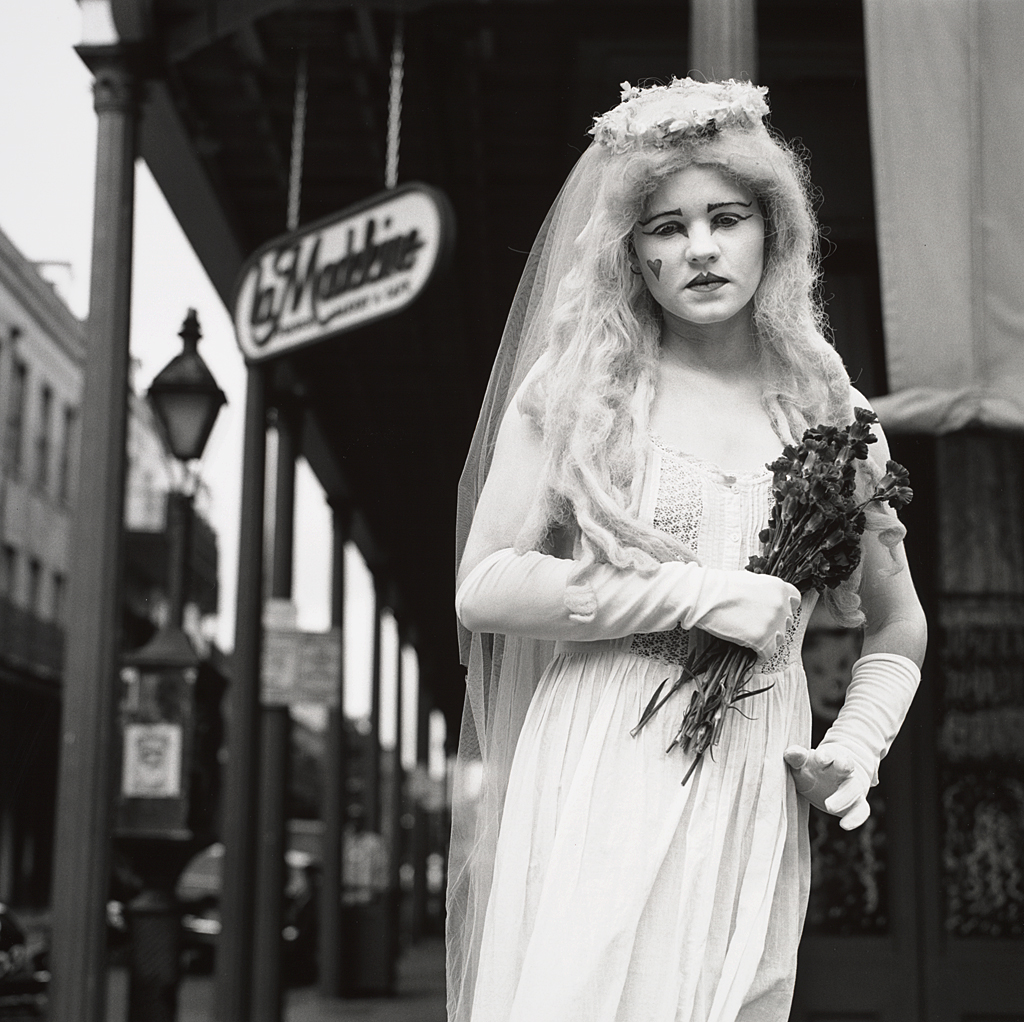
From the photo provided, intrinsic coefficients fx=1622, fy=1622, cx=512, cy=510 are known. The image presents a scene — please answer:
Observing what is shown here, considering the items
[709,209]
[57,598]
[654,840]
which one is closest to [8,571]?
[57,598]

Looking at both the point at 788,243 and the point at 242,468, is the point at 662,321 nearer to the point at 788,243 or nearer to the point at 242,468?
the point at 788,243

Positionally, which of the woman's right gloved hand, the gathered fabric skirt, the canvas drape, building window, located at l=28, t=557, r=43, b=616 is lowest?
the gathered fabric skirt

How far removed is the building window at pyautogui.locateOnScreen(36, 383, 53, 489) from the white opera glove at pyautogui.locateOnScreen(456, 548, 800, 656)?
27.9 metres

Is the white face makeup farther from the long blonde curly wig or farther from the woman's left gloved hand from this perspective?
the woman's left gloved hand

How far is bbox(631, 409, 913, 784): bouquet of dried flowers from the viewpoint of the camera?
89.3 inches

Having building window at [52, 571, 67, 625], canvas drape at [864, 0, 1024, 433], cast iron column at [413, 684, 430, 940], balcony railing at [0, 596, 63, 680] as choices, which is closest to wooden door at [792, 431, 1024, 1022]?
canvas drape at [864, 0, 1024, 433]

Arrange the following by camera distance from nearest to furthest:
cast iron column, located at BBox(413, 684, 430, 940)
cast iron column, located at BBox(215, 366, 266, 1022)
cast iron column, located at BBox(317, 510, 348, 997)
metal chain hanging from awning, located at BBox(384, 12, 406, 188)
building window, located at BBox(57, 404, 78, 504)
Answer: metal chain hanging from awning, located at BBox(384, 12, 406, 188), cast iron column, located at BBox(215, 366, 266, 1022), cast iron column, located at BBox(317, 510, 348, 997), building window, located at BBox(57, 404, 78, 504), cast iron column, located at BBox(413, 684, 430, 940)

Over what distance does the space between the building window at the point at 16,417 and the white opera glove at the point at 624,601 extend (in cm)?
2594

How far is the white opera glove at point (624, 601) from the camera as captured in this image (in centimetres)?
221

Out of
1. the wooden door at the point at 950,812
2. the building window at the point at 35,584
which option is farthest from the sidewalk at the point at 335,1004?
the building window at the point at 35,584

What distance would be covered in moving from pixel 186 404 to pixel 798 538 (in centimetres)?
564

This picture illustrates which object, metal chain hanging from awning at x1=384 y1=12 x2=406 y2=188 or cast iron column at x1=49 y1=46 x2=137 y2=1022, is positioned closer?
cast iron column at x1=49 y1=46 x2=137 y2=1022

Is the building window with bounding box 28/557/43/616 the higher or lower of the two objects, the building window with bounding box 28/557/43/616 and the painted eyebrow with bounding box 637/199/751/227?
the higher

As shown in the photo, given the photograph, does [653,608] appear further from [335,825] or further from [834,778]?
[335,825]
